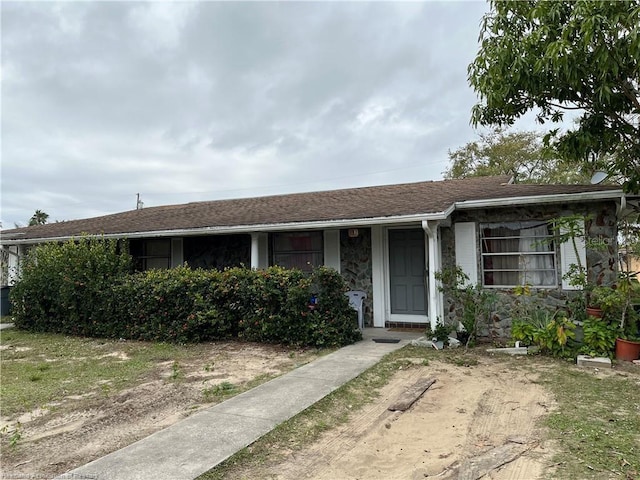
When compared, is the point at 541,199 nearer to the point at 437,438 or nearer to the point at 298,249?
the point at 437,438

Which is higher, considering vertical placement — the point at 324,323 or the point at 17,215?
the point at 17,215

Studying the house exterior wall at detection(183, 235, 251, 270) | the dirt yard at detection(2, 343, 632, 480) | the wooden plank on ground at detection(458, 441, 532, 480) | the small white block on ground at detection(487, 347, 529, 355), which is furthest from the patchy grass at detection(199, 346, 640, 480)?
the house exterior wall at detection(183, 235, 251, 270)

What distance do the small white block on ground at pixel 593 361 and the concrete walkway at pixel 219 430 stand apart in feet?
9.77

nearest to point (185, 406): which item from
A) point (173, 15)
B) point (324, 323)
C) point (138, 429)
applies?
point (138, 429)

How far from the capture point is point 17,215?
125 ft

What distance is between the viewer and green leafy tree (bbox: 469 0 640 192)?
477 centimetres

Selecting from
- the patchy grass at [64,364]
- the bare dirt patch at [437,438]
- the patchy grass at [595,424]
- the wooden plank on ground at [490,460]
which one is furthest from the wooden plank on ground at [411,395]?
the patchy grass at [64,364]

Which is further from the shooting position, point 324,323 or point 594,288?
point 324,323

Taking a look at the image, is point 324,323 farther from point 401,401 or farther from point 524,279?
point 524,279

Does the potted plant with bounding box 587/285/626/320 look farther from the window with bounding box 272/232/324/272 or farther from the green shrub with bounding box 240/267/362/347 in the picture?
the window with bounding box 272/232/324/272

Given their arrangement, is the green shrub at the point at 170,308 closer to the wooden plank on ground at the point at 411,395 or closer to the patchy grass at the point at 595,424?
the wooden plank on ground at the point at 411,395

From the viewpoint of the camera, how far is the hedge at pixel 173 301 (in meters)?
7.45

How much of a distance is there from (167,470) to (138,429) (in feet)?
3.90

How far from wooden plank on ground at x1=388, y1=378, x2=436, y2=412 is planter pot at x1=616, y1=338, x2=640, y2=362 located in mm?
2987
